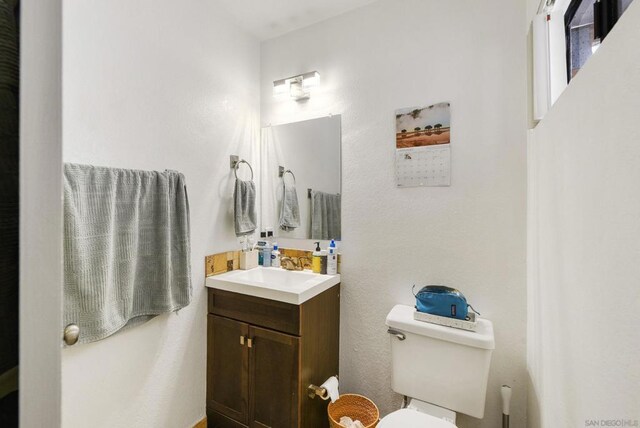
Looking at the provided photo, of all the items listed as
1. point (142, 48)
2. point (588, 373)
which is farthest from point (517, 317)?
point (142, 48)

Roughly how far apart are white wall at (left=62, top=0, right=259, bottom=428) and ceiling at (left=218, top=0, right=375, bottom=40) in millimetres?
105

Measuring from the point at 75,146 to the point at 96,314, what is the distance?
671 millimetres

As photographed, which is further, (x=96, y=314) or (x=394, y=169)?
(x=394, y=169)

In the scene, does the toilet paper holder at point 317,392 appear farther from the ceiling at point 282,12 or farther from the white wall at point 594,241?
the ceiling at point 282,12

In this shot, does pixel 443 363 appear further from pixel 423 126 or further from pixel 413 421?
pixel 423 126

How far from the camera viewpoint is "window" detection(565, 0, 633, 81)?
805mm

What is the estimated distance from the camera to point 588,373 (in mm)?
689

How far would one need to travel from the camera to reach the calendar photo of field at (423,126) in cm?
153

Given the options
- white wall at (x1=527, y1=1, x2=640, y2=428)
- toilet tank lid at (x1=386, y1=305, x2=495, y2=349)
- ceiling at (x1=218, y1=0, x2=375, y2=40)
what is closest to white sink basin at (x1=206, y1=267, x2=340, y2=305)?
toilet tank lid at (x1=386, y1=305, x2=495, y2=349)

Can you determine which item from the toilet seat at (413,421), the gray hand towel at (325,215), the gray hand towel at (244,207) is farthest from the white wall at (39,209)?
the gray hand towel at (325,215)

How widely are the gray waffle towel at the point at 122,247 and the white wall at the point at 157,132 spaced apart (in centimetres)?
10

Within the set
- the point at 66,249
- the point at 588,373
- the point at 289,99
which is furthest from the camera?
the point at 289,99

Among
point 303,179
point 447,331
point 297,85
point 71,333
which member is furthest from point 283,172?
point 71,333

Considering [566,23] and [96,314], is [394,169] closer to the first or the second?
[566,23]
